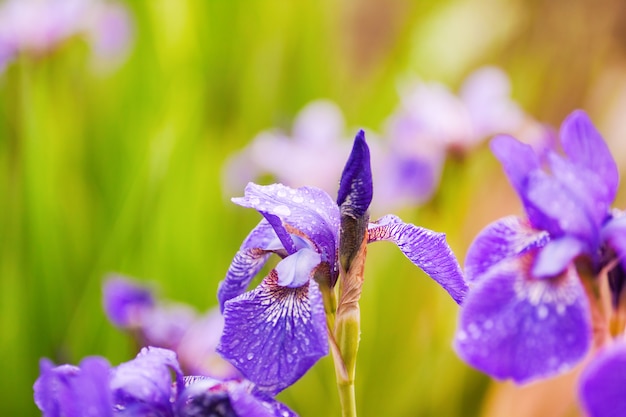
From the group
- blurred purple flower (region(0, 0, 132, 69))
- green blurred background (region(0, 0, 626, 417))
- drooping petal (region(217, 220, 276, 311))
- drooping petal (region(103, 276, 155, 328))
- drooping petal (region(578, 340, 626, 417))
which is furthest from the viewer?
blurred purple flower (region(0, 0, 132, 69))

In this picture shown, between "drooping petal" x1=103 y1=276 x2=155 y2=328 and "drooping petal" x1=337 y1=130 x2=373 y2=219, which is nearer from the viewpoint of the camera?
"drooping petal" x1=337 y1=130 x2=373 y2=219

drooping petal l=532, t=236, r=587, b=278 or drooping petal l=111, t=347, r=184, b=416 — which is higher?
drooping petal l=532, t=236, r=587, b=278

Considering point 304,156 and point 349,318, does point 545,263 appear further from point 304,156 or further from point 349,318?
point 304,156

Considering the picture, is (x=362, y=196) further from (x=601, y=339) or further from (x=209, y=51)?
(x=209, y=51)

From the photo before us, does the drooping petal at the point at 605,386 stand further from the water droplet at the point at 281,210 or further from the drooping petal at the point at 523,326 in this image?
the water droplet at the point at 281,210

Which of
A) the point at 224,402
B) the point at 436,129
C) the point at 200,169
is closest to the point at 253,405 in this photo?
the point at 224,402

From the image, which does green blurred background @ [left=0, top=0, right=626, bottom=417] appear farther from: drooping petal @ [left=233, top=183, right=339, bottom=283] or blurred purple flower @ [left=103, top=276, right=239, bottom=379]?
drooping petal @ [left=233, top=183, right=339, bottom=283]

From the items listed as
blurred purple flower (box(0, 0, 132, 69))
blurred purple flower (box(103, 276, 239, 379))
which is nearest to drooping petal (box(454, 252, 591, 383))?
blurred purple flower (box(103, 276, 239, 379))

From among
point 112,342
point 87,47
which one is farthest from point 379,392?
point 87,47
